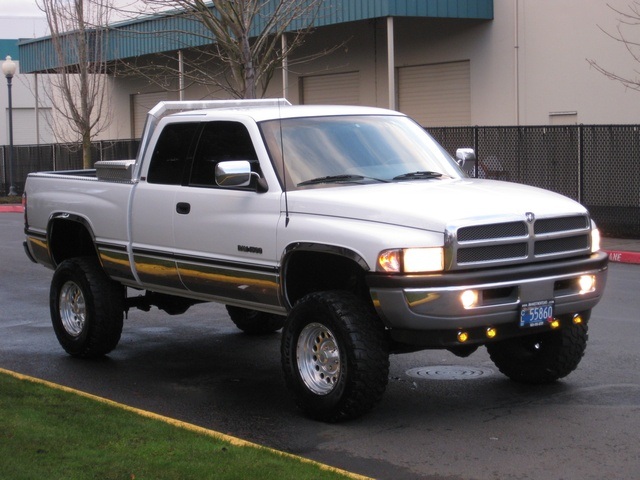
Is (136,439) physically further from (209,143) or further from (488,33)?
(488,33)

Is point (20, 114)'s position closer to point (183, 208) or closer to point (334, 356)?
point (183, 208)

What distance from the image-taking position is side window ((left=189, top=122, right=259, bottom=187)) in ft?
27.5

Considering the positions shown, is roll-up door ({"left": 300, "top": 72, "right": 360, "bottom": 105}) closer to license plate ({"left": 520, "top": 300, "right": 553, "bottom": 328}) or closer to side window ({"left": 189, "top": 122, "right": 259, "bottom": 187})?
side window ({"left": 189, "top": 122, "right": 259, "bottom": 187})

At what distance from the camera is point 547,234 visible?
290 inches

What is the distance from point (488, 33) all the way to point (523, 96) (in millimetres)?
1937

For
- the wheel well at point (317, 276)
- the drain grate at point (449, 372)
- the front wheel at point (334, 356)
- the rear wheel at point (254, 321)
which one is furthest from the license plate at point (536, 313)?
the rear wheel at point (254, 321)

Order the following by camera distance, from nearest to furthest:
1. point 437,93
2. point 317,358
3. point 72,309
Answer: point 317,358, point 72,309, point 437,93

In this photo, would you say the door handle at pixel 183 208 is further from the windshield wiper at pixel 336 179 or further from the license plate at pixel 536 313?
the license plate at pixel 536 313

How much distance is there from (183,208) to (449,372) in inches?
99.0

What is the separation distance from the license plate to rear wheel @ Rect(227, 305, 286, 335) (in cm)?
392

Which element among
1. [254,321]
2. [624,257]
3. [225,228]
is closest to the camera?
[225,228]

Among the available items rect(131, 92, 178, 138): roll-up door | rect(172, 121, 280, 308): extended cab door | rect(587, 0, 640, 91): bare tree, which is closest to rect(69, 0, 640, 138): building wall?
rect(587, 0, 640, 91): bare tree

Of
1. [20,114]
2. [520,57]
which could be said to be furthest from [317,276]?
[20,114]

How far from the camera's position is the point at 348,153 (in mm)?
8234
